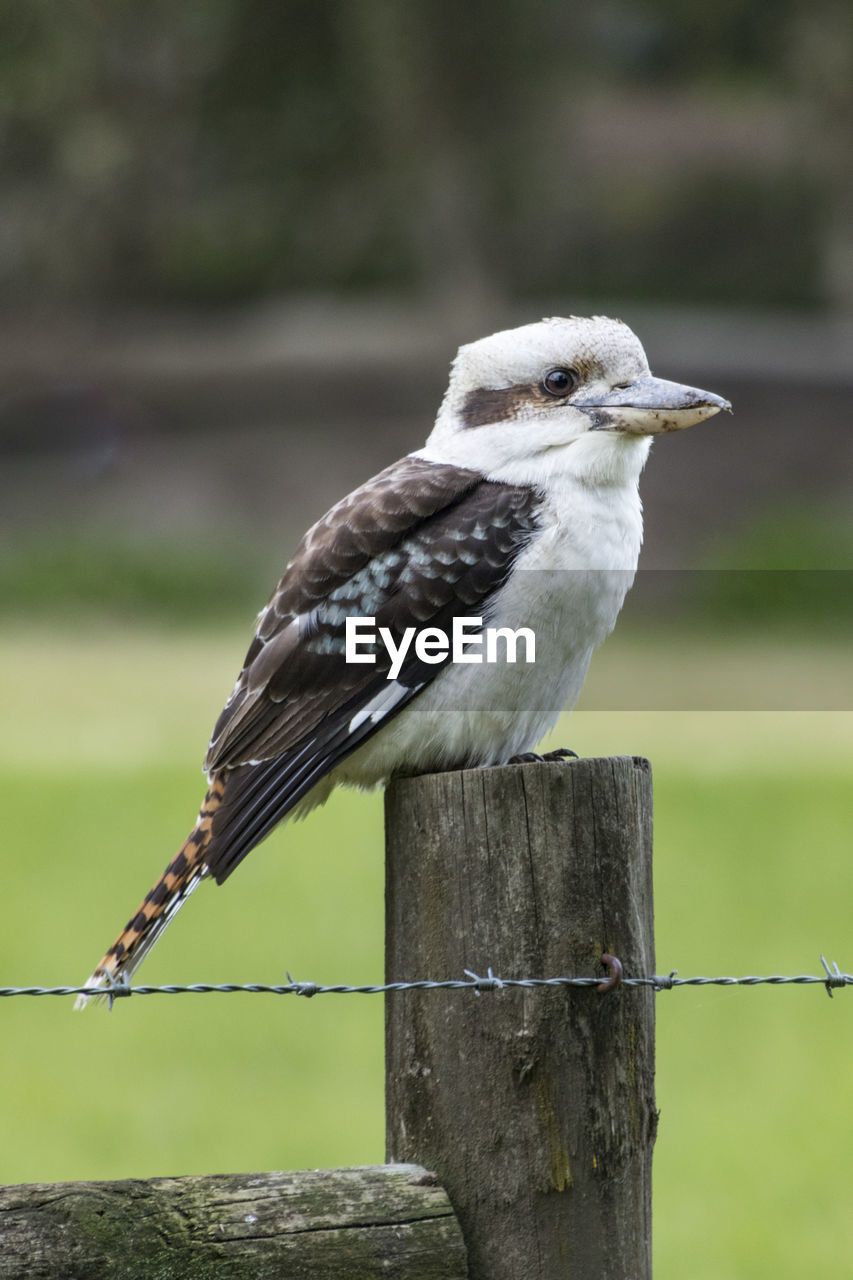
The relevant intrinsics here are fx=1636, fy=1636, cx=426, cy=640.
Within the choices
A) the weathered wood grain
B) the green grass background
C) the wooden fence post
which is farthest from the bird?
the green grass background

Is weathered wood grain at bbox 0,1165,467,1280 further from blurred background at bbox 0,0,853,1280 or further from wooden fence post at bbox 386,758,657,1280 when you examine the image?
blurred background at bbox 0,0,853,1280

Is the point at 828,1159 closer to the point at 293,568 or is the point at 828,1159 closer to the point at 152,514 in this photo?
the point at 293,568

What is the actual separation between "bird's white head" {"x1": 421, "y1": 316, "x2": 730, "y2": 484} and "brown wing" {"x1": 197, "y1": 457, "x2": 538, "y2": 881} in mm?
80

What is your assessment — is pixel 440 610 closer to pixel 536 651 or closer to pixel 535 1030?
pixel 536 651

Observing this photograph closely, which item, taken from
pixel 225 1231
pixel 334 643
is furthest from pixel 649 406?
pixel 225 1231

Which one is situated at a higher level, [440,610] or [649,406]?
[649,406]

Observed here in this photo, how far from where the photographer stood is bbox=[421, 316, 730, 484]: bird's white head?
202 centimetres

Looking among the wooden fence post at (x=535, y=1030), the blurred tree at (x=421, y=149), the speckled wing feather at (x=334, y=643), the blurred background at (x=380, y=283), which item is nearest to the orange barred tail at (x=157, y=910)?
the speckled wing feather at (x=334, y=643)

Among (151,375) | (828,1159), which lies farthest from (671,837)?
(151,375)

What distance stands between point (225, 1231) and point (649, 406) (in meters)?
1.12

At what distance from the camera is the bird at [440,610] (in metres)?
1.91

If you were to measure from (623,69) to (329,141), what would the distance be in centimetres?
355

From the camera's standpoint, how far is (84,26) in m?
18.6

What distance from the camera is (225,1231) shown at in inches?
50.1
